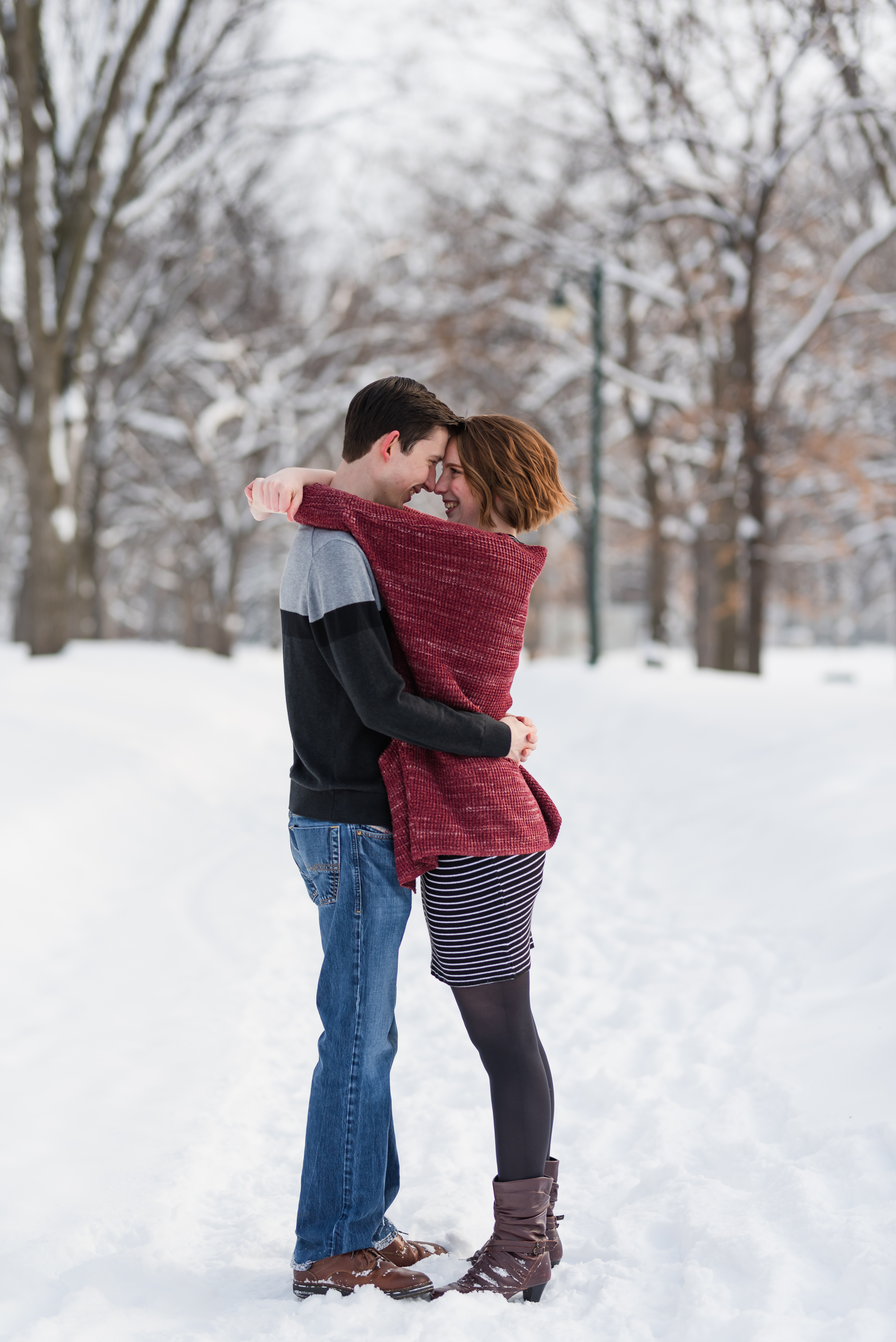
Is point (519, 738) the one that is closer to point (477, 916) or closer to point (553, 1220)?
point (477, 916)

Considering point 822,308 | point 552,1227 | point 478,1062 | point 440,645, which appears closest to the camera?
point 440,645

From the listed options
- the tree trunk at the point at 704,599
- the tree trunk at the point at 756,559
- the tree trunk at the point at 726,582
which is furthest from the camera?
the tree trunk at the point at 704,599

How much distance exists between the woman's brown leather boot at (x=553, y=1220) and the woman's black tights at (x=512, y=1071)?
0.09 m

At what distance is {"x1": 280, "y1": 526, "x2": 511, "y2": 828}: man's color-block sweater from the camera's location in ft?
7.53

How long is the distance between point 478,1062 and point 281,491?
2342 millimetres

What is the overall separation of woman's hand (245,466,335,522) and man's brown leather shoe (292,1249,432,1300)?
5.35ft

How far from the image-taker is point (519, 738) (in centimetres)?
246

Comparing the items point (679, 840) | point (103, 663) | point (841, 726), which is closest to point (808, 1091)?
point (679, 840)

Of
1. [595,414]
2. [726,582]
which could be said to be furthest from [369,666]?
[595,414]

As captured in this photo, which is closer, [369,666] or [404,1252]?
[369,666]

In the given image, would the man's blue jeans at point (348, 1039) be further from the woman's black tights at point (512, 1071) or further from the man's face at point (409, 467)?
the man's face at point (409, 467)

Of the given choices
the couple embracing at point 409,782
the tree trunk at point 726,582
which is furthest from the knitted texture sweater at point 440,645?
the tree trunk at point 726,582

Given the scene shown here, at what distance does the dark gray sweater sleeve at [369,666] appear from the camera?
2.29m

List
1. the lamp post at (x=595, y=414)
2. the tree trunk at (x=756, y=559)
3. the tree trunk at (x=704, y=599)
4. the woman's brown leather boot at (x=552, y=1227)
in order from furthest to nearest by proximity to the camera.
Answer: the tree trunk at (x=704, y=599) < the lamp post at (x=595, y=414) < the tree trunk at (x=756, y=559) < the woman's brown leather boot at (x=552, y=1227)
